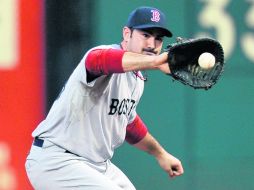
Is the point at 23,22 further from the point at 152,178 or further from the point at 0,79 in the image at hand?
the point at 152,178

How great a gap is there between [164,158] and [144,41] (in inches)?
29.7

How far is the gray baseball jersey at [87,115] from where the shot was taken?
3.74m

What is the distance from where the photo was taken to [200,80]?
3457 mm

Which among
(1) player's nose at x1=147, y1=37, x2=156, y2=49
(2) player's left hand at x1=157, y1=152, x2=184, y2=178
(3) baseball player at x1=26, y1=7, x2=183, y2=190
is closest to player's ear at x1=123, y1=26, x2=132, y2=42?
(3) baseball player at x1=26, y1=7, x2=183, y2=190

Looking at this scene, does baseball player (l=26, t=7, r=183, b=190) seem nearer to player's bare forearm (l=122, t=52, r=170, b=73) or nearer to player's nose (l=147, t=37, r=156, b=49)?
player's nose (l=147, t=37, r=156, b=49)

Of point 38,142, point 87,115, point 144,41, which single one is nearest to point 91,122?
point 87,115

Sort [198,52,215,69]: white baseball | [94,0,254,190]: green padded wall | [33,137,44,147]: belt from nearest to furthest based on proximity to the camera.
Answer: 1. [198,52,215,69]: white baseball
2. [33,137,44,147]: belt
3. [94,0,254,190]: green padded wall

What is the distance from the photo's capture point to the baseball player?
367 cm

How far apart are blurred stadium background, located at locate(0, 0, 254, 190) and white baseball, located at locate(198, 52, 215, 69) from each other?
206cm

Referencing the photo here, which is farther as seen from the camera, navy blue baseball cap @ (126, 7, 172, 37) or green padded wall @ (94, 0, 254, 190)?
green padded wall @ (94, 0, 254, 190)

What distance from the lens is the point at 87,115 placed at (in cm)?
377

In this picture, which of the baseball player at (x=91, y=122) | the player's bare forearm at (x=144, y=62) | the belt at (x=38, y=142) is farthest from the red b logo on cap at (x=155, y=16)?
the belt at (x=38, y=142)

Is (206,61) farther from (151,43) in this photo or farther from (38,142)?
(38,142)

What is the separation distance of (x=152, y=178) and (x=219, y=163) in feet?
1.64
